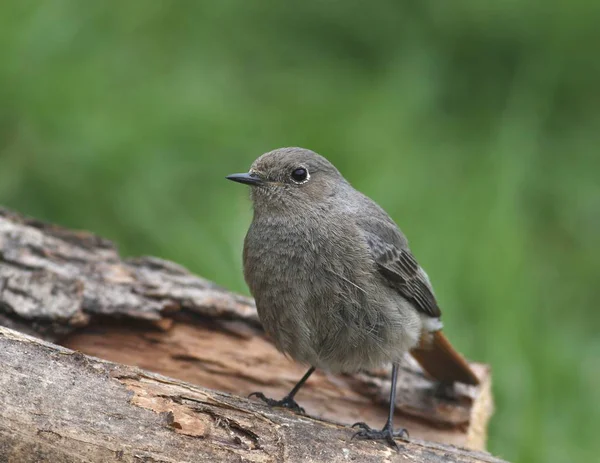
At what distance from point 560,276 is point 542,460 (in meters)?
2.07

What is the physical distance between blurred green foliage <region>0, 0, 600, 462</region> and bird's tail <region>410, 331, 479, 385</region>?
2.84ft

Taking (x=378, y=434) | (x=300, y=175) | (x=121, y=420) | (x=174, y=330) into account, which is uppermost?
(x=300, y=175)

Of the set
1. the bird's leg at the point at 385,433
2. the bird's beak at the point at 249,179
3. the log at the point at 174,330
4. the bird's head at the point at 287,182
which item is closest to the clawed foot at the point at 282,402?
the log at the point at 174,330

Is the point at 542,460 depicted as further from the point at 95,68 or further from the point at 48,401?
the point at 95,68

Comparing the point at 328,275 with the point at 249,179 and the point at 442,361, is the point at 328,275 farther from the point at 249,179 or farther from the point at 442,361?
the point at 442,361

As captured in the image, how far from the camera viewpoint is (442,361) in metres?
5.19

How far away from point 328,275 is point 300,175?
69 centimetres

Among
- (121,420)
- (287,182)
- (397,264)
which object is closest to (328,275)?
(397,264)

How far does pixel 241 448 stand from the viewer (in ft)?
12.1

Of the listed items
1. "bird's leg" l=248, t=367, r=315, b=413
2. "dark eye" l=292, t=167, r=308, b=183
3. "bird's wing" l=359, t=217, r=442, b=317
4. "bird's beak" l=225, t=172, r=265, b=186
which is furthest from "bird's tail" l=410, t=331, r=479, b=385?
"bird's beak" l=225, t=172, r=265, b=186

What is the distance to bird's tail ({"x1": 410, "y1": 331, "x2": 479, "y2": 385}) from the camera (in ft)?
16.7

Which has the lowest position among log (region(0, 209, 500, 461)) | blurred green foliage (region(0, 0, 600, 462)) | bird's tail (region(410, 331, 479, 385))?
log (region(0, 209, 500, 461))

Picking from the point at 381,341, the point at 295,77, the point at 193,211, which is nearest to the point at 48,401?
the point at 381,341

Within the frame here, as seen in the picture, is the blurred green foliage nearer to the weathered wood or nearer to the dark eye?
the dark eye
